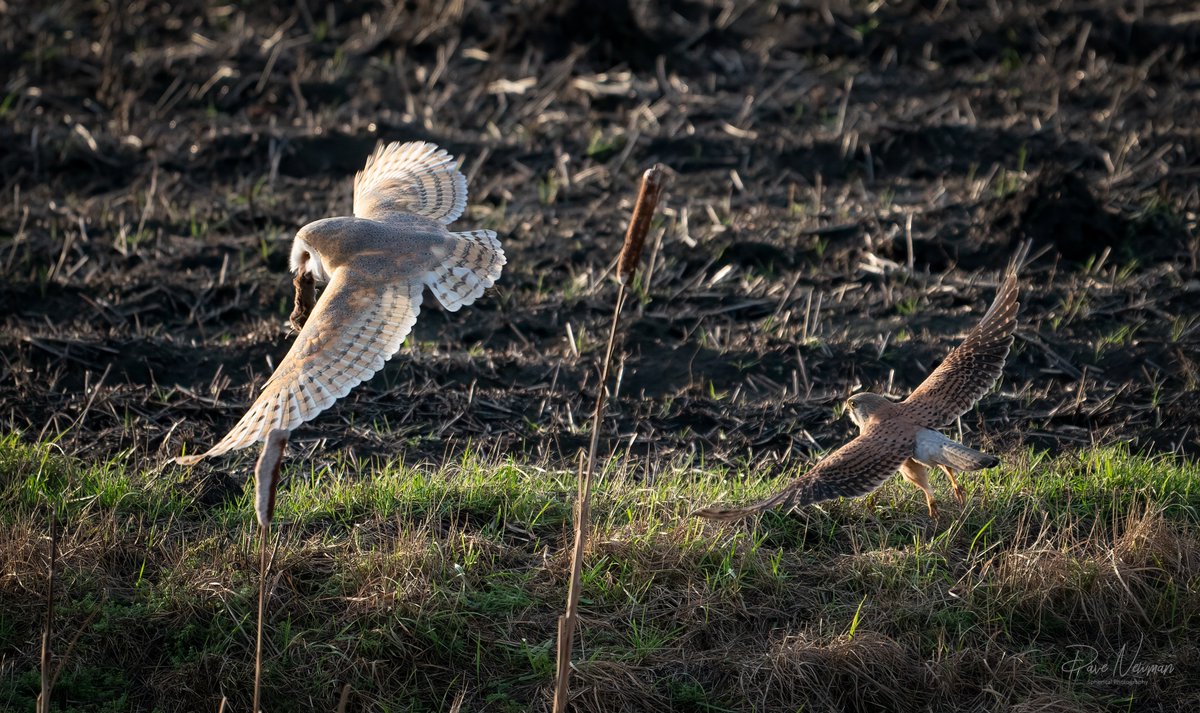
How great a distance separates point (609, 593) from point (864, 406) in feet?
4.15

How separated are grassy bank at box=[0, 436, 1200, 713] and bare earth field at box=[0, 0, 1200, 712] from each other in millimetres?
17

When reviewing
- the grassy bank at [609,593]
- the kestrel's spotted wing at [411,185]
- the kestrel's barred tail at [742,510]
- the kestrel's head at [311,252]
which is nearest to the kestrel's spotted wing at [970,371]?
the grassy bank at [609,593]

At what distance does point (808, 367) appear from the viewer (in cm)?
635

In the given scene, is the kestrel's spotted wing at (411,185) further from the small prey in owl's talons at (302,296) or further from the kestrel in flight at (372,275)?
the small prey in owl's talons at (302,296)

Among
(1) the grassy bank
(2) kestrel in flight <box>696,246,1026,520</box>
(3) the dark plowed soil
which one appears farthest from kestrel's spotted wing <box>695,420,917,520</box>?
(3) the dark plowed soil

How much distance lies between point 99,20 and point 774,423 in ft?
24.6

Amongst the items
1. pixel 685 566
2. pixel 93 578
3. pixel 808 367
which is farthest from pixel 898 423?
pixel 93 578

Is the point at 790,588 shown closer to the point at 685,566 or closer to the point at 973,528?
the point at 685,566

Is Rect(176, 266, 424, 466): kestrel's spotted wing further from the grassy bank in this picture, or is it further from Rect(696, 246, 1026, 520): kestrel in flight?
Rect(696, 246, 1026, 520): kestrel in flight

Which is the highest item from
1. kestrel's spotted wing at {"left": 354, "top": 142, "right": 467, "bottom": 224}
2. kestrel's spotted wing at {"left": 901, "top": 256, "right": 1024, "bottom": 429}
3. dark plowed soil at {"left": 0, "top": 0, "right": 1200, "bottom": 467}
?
Result: kestrel's spotted wing at {"left": 354, "top": 142, "right": 467, "bottom": 224}

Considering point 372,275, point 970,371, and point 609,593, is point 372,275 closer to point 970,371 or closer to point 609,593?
point 609,593

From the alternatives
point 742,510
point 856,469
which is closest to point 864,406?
point 856,469

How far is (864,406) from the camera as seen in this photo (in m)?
5.14

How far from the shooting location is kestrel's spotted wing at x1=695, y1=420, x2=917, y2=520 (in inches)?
170
